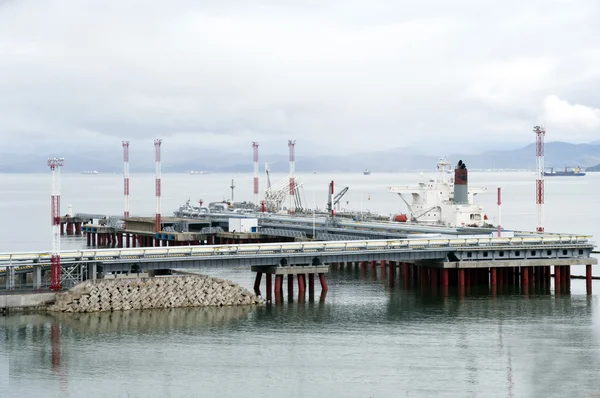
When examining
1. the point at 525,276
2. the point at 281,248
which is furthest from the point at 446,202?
the point at 281,248

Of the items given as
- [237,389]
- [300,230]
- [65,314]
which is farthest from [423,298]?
[300,230]

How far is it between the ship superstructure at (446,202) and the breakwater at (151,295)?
1447 inches

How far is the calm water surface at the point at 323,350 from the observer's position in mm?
46312

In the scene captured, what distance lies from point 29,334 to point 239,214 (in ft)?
234

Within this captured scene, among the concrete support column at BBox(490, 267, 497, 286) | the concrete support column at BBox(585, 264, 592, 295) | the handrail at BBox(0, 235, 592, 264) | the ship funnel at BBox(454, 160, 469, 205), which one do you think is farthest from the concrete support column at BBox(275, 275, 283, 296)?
the ship funnel at BBox(454, 160, 469, 205)

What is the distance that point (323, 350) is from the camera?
177 feet

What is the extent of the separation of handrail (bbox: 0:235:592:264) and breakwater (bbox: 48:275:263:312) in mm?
2468

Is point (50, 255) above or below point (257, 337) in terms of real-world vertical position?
above

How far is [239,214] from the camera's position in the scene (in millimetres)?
127438

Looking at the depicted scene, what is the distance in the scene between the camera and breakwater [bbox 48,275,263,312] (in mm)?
61906

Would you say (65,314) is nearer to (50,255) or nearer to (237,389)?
(50,255)

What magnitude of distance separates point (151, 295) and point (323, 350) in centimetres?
1360

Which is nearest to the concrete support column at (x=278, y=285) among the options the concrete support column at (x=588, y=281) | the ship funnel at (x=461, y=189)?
the concrete support column at (x=588, y=281)

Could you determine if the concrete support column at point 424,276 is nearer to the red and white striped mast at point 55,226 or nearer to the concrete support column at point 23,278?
the red and white striped mast at point 55,226
